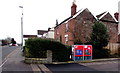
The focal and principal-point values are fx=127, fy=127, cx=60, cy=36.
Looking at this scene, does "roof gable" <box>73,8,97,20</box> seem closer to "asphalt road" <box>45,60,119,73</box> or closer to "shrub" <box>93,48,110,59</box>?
"shrub" <box>93,48,110,59</box>

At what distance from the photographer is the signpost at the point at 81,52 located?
49.4ft

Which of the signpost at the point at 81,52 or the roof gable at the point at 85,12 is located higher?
the roof gable at the point at 85,12

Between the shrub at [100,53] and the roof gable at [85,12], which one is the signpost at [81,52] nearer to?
the shrub at [100,53]

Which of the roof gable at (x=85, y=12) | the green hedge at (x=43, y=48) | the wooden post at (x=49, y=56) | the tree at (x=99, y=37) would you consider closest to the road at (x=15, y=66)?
the green hedge at (x=43, y=48)

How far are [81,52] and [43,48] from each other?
4609mm

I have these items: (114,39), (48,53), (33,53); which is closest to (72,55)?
(48,53)

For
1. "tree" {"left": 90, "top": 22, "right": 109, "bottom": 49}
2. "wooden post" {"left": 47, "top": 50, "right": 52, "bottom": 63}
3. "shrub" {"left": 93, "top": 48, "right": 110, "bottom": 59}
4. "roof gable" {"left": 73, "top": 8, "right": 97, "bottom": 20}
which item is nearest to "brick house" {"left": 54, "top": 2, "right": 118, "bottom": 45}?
"roof gable" {"left": 73, "top": 8, "right": 97, "bottom": 20}

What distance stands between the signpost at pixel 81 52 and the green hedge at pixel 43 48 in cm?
142

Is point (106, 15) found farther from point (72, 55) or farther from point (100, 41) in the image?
point (72, 55)

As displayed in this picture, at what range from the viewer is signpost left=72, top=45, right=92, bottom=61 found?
15.1 metres

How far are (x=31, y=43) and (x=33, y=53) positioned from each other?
1.14 meters

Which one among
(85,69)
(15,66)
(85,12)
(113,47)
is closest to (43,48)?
(15,66)

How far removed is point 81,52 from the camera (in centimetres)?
1532

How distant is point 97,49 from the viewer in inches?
A: 695
